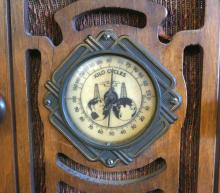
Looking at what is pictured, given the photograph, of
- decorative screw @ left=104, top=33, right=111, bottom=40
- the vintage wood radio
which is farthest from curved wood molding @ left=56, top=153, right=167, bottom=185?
decorative screw @ left=104, top=33, right=111, bottom=40

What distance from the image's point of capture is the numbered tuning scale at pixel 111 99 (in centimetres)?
64

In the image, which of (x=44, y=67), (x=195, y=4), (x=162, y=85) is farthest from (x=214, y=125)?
(x=44, y=67)

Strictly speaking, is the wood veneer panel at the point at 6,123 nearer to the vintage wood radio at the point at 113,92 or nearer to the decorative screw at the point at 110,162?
the vintage wood radio at the point at 113,92

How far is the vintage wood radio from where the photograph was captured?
0.63 m

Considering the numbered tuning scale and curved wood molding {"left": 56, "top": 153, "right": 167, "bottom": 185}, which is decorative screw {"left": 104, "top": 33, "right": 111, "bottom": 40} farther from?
curved wood molding {"left": 56, "top": 153, "right": 167, "bottom": 185}

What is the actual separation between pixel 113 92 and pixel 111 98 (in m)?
0.01

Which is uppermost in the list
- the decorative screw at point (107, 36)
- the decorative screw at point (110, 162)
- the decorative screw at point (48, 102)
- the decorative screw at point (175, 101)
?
the decorative screw at point (107, 36)

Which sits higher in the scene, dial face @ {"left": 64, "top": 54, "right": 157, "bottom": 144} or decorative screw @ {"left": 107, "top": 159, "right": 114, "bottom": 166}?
dial face @ {"left": 64, "top": 54, "right": 157, "bottom": 144}

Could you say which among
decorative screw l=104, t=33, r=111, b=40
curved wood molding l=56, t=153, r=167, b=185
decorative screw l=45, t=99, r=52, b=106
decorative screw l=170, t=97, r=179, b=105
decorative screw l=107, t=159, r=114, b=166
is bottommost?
curved wood molding l=56, t=153, r=167, b=185

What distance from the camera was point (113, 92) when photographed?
65cm

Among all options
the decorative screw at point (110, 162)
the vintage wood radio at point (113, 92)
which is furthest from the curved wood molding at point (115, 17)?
the decorative screw at point (110, 162)

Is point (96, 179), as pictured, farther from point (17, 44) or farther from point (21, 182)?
point (17, 44)

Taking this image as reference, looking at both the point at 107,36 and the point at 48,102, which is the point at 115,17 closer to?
the point at 107,36

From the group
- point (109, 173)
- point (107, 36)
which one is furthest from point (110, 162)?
point (107, 36)
